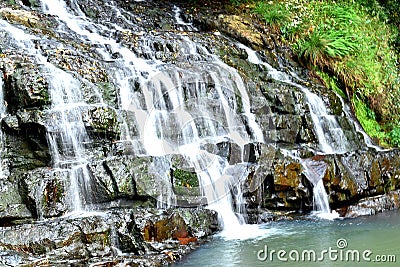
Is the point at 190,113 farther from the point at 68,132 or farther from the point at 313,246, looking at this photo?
the point at 313,246

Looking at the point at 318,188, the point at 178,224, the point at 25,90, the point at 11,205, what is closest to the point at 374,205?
the point at 318,188

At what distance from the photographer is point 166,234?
634 cm

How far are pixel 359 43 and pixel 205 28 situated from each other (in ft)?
12.7

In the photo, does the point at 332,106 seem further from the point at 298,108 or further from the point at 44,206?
the point at 44,206

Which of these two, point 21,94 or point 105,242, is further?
point 21,94

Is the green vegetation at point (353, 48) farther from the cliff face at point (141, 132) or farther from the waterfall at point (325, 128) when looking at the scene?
the waterfall at point (325, 128)

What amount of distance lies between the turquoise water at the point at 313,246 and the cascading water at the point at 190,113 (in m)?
0.68

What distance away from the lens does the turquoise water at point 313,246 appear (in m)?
5.70

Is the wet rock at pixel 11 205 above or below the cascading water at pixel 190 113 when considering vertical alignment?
below

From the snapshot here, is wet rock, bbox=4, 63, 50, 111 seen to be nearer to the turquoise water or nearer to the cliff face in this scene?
the cliff face

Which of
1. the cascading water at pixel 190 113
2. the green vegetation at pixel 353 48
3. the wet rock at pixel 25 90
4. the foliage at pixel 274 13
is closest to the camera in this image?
the wet rock at pixel 25 90

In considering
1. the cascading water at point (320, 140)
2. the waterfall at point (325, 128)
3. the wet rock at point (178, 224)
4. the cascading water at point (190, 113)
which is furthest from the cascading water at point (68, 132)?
the waterfall at point (325, 128)

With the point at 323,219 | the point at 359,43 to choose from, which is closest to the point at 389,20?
the point at 359,43

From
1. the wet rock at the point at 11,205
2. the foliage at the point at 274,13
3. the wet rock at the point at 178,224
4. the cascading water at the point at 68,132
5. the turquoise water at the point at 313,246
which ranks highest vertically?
the foliage at the point at 274,13
